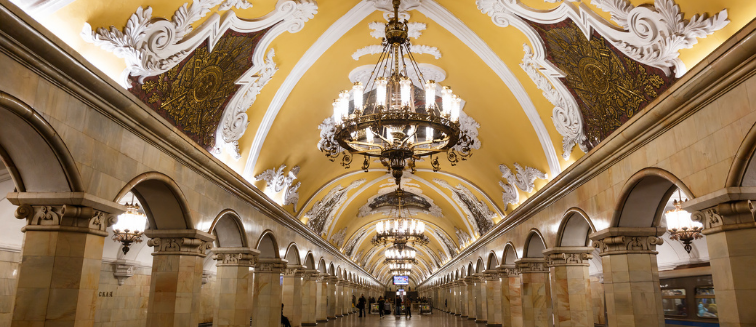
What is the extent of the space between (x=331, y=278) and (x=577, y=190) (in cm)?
1636

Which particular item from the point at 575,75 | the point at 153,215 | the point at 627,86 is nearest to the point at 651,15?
the point at 627,86

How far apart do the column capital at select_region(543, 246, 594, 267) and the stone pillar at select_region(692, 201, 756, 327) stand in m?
4.99

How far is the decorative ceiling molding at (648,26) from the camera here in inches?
209

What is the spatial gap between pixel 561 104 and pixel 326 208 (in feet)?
38.5

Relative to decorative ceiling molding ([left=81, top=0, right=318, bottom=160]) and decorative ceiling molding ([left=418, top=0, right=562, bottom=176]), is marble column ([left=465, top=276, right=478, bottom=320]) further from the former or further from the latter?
decorative ceiling molding ([left=81, top=0, right=318, bottom=160])

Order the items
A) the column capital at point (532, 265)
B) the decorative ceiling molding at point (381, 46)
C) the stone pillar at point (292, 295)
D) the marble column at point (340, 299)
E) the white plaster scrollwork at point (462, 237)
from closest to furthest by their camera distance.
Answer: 1. the decorative ceiling molding at point (381, 46)
2. the column capital at point (532, 265)
3. the stone pillar at point (292, 295)
4. the white plaster scrollwork at point (462, 237)
5. the marble column at point (340, 299)

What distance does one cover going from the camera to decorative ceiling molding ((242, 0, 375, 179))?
27.5 feet

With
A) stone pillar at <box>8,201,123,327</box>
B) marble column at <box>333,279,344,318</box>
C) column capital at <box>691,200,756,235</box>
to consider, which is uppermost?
column capital at <box>691,200,756,235</box>

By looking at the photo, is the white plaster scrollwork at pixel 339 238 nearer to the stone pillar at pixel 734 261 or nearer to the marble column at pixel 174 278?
the marble column at pixel 174 278

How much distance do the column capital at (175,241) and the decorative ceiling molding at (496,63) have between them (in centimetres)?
533

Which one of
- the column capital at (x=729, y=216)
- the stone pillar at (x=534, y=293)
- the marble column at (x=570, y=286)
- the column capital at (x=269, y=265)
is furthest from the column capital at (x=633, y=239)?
the column capital at (x=269, y=265)

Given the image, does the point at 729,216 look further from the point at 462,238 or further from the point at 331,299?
the point at 331,299

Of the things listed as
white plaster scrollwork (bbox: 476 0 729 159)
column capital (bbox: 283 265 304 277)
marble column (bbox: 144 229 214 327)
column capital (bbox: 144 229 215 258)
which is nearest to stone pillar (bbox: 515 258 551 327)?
white plaster scrollwork (bbox: 476 0 729 159)

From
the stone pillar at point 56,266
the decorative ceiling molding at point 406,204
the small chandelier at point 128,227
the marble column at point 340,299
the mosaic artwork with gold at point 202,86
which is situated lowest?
the marble column at point 340,299
